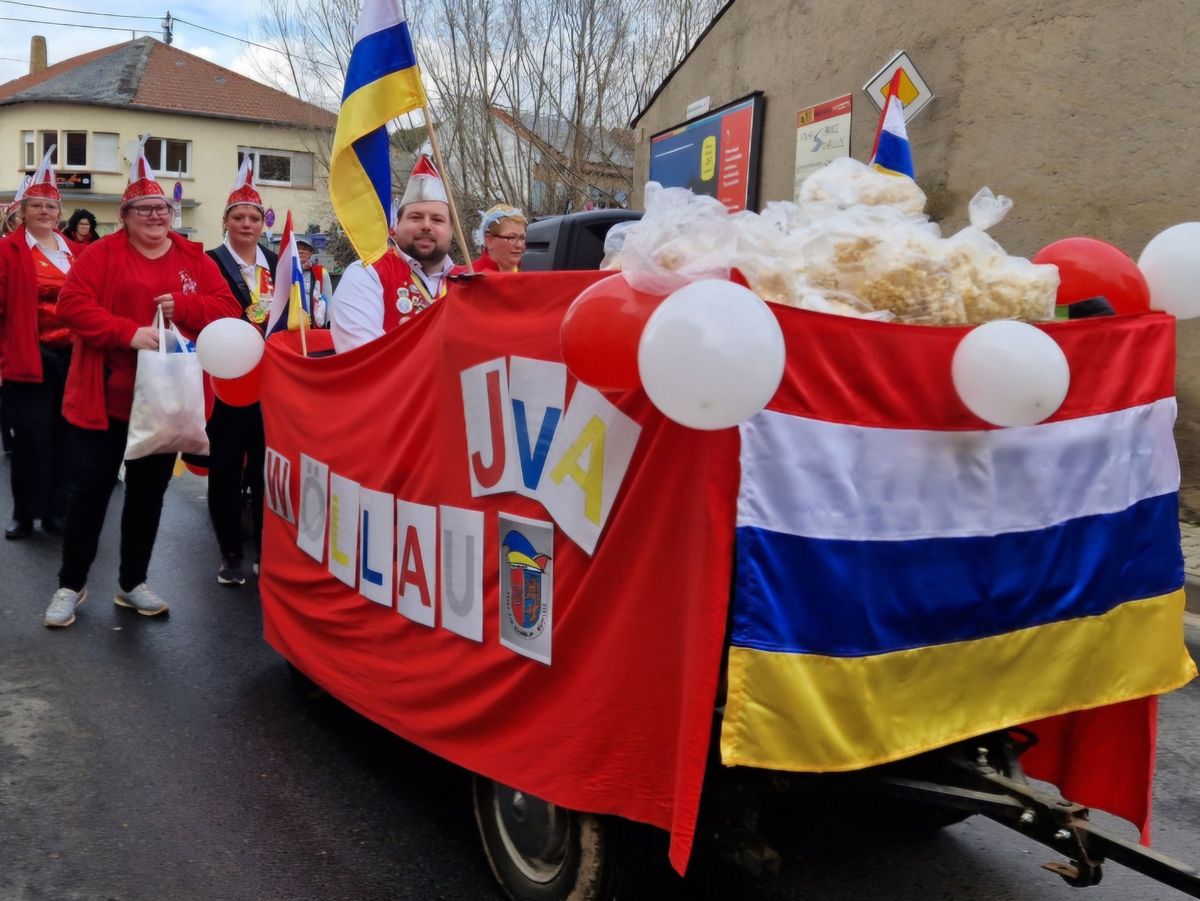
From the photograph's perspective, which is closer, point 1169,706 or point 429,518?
point 429,518

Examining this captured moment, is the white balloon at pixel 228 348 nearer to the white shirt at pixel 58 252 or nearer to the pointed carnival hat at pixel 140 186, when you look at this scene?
the pointed carnival hat at pixel 140 186

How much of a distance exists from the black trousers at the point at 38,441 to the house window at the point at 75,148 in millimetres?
42066

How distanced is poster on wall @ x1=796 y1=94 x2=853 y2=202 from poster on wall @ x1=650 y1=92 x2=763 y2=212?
76cm

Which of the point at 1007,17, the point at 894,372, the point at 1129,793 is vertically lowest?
the point at 1129,793

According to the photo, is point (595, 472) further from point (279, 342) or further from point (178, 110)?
point (178, 110)

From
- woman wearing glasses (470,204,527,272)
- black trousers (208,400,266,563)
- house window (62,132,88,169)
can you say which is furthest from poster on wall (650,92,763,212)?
house window (62,132,88,169)

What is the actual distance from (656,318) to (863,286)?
61 cm

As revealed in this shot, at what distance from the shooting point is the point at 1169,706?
4410mm

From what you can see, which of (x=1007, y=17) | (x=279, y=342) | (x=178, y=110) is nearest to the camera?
(x=279, y=342)

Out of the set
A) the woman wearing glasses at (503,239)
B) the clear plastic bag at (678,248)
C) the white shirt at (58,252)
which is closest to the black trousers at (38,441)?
the white shirt at (58,252)

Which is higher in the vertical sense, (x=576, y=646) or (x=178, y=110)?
(x=178, y=110)

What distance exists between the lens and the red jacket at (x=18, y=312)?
6672 mm

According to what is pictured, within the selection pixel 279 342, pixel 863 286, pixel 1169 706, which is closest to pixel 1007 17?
Result: pixel 1169 706

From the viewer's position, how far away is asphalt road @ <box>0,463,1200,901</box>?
292 cm
